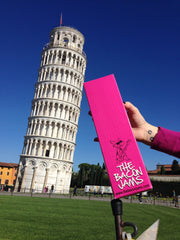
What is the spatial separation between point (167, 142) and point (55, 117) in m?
44.4

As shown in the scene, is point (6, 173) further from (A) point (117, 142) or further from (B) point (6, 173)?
(A) point (117, 142)

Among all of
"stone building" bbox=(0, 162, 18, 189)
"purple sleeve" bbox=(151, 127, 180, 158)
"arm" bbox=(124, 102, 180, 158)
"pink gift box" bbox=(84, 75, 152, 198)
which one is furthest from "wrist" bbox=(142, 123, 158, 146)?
"stone building" bbox=(0, 162, 18, 189)

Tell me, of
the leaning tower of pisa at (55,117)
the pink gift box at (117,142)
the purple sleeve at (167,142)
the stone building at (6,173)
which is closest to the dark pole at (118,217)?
the pink gift box at (117,142)

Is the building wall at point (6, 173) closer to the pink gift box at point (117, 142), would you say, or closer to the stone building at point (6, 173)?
the stone building at point (6, 173)

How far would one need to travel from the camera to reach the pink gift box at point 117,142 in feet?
5.03

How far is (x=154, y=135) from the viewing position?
1934mm

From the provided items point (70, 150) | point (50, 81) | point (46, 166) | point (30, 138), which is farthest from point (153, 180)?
point (50, 81)

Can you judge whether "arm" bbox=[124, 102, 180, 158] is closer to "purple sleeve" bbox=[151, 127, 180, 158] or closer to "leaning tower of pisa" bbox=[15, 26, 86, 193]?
"purple sleeve" bbox=[151, 127, 180, 158]

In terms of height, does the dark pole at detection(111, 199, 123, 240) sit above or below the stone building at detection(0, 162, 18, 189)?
above

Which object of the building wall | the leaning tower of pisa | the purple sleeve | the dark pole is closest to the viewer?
the dark pole

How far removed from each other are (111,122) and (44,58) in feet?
171

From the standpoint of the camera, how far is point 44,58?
50.2 meters

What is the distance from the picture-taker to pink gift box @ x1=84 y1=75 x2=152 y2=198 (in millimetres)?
1532

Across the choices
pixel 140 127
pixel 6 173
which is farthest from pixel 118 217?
pixel 6 173
